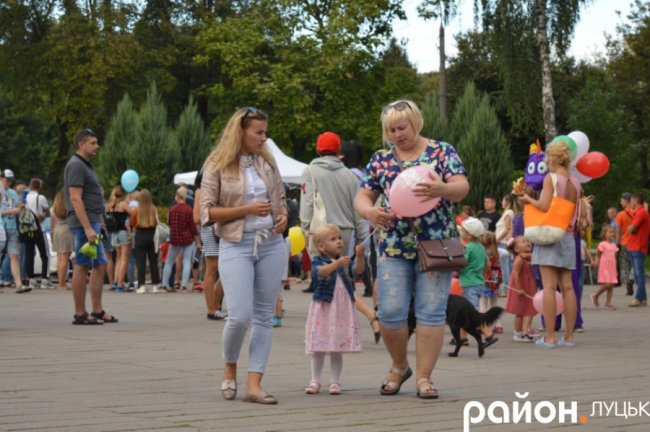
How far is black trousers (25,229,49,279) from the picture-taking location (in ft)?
75.5

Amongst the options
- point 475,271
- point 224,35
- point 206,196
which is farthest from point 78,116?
point 206,196

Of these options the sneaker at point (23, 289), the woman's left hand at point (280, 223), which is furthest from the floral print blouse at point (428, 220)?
the sneaker at point (23, 289)

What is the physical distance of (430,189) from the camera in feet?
24.2

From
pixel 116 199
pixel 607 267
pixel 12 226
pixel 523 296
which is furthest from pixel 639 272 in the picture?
pixel 12 226

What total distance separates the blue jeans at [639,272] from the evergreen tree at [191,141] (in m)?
22.5

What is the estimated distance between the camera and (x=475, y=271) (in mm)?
12406

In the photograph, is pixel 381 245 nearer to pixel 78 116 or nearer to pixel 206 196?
pixel 206 196

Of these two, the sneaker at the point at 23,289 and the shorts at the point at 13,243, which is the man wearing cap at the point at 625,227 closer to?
the sneaker at the point at 23,289

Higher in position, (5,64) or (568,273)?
(5,64)

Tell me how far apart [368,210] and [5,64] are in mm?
45030

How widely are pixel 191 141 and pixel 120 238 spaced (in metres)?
19.6

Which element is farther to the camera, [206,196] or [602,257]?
[602,257]

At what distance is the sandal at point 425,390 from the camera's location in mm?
7652

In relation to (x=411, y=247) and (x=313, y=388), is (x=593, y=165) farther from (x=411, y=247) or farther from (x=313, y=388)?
Result: (x=313, y=388)
